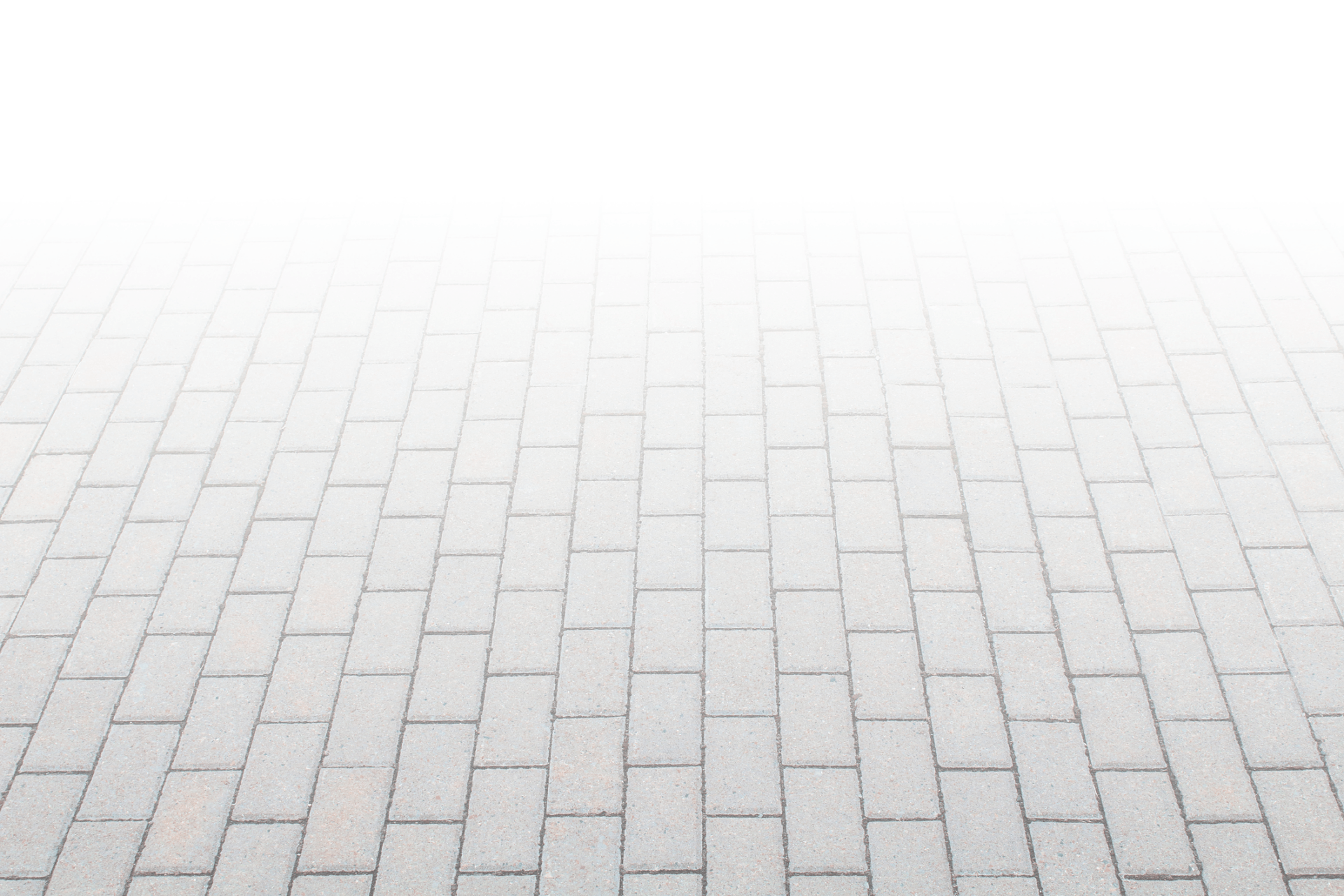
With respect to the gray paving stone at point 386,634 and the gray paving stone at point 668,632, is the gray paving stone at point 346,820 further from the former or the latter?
the gray paving stone at point 668,632

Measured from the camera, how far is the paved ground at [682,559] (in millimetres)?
3205

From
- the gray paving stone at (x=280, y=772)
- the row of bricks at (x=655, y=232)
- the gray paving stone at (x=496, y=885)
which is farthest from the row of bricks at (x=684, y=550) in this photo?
the row of bricks at (x=655, y=232)

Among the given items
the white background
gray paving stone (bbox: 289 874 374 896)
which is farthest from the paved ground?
the white background

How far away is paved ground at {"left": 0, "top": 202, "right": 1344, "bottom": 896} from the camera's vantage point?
10.5 feet

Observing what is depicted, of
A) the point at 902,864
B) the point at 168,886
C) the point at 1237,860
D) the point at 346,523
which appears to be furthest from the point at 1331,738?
the point at 168,886

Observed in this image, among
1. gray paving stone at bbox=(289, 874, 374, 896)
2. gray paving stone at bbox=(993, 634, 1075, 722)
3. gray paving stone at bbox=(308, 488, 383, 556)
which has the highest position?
gray paving stone at bbox=(308, 488, 383, 556)

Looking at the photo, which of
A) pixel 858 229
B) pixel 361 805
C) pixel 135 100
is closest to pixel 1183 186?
pixel 858 229

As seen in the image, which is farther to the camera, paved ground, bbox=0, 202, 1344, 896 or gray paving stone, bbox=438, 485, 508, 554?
gray paving stone, bbox=438, 485, 508, 554

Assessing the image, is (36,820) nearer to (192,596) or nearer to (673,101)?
(192,596)

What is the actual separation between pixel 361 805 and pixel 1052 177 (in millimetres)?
4928

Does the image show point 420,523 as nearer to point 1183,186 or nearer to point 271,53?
point 1183,186

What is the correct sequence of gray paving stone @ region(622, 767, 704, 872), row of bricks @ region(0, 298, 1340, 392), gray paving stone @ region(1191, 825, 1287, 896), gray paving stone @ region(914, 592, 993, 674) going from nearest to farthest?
gray paving stone @ region(1191, 825, 1287, 896) → gray paving stone @ region(622, 767, 704, 872) → gray paving stone @ region(914, 592, 993, 674) → row of bricks @ region(0, 298, 1340, 392)

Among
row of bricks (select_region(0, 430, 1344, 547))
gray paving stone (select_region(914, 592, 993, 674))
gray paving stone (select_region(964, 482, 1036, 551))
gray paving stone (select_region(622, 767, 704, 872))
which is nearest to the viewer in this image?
gray paving stone (select_region(622, 767, 704, 872))

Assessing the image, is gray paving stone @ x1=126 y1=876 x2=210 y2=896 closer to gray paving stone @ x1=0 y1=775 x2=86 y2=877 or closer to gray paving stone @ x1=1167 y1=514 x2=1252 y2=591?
gray paving stone @ x1=0 y1=775 x2=86 y2=877
